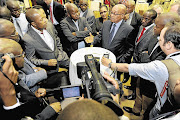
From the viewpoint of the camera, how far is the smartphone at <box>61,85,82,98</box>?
1.09 meters

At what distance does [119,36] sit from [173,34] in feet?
4.25

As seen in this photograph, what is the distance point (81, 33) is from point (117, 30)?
852 mm

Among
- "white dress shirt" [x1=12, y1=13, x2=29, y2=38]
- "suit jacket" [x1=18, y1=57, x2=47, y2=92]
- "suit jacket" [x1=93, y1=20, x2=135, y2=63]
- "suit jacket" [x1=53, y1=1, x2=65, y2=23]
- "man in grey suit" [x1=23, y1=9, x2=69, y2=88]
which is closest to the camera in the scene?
"suit jacket" [x1=18, y1=57, x2=47, y2=92]

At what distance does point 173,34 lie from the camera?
110 centimetres

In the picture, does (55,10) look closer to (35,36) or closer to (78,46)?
(78,46)

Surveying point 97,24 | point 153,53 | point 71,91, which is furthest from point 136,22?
point 71,91

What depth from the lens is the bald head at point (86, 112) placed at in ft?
1.43

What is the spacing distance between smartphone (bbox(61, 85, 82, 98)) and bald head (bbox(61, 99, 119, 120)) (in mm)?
609

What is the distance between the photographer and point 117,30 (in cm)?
241

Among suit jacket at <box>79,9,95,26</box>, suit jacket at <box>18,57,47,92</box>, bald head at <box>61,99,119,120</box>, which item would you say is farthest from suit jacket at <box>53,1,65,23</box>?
bald head at <box>61,99,119,120</box>

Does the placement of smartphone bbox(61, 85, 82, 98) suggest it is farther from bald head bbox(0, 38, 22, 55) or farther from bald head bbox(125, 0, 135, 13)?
bald head bbox(125, 0, 135, 13)

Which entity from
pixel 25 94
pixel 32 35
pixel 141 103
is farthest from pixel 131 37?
pixel 25 94

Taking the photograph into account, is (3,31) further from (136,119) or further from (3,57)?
(136,119)

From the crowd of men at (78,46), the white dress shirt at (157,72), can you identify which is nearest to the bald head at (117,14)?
the crowd of men at (78,46)
